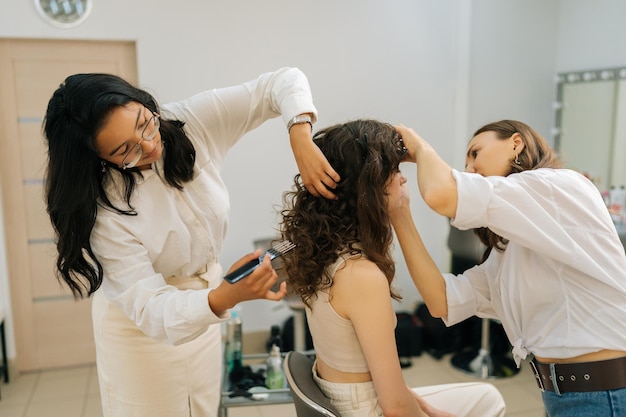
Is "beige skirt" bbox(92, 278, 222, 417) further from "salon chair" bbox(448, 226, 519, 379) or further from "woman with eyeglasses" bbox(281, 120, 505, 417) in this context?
"salon chair" bbox(448, 226, 519, 379)

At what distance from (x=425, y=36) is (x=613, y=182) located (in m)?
1.52

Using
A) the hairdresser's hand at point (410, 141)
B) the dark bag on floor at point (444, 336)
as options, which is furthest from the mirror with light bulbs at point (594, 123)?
the hairdresser's hand at point (410, 141)

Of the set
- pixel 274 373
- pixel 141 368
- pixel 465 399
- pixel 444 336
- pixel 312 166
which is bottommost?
Answer: pixel 444 336

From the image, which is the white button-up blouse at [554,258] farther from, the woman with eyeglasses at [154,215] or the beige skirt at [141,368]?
the beige skirt at [141,368]

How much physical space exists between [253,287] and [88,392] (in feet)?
8.71

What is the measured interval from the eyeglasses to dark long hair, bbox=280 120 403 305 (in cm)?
40

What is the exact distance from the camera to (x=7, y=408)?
298 cm

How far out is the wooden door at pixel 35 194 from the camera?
3150 mm

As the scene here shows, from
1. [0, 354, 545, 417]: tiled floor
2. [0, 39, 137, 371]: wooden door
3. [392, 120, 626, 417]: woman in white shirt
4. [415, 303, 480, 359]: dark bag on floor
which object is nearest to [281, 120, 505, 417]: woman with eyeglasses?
[392, 120, 626, 417]: woman in white shirt

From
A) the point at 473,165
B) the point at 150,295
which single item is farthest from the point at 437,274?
the point at 150,295

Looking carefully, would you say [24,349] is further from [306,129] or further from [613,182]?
[613,182]

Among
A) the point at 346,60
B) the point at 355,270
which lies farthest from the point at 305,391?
the point at 346,60

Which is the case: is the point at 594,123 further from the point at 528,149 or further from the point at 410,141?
the point at 410,141

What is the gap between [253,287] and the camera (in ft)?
3.22
